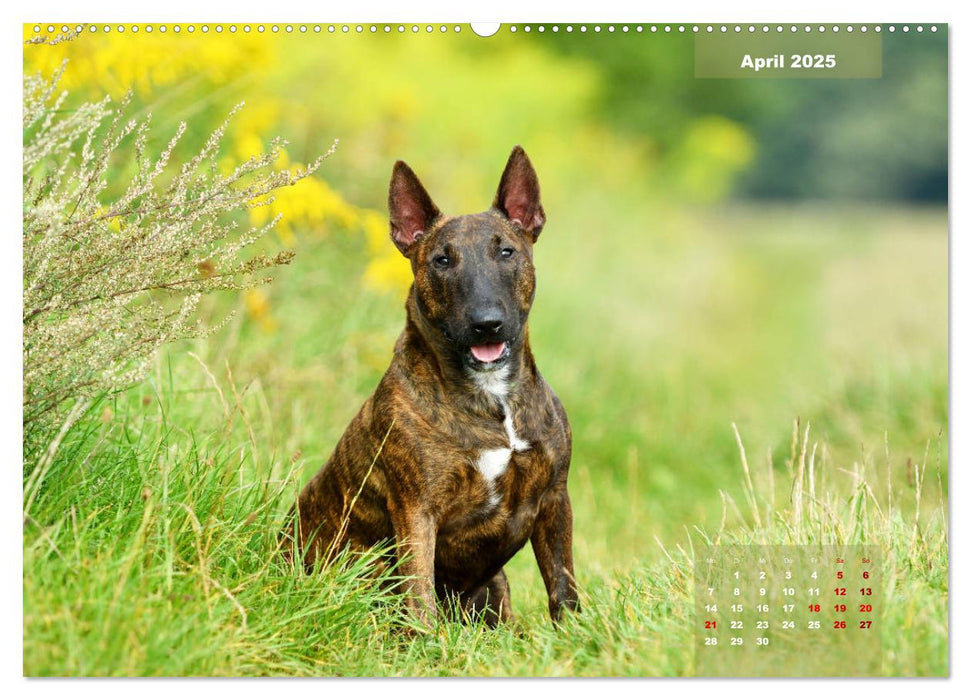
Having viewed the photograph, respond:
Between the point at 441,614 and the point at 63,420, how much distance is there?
153cm

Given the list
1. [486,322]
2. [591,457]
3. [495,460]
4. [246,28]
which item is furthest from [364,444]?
[591,457]

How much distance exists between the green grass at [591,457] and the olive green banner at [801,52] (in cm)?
101

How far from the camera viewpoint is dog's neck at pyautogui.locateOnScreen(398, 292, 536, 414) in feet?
14.0

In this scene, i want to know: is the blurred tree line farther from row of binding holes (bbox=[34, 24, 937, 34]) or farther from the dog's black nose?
the dog's black nose

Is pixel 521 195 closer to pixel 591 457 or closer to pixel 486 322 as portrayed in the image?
pixel 486 322

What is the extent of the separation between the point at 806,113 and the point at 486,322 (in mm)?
8443

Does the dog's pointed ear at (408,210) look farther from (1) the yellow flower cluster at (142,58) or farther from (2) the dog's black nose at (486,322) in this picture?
(1) the yellow flower cluster at (142,58)

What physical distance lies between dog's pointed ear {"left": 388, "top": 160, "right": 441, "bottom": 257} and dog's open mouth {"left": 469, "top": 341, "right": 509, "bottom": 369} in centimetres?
61

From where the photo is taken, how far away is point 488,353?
415 centimetres

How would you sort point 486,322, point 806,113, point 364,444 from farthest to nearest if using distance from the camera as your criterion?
point 806,113 → point 364,444 → point 486,322

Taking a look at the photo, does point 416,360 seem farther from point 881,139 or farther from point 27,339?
point 881,139

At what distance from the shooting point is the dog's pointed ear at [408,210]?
449cm

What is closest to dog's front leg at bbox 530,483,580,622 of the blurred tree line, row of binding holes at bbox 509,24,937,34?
row of binding holes at bbox 509,24,937,34

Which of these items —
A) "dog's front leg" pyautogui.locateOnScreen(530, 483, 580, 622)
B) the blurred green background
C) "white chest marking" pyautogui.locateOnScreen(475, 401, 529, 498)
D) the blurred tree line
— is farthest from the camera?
the blurred green background
